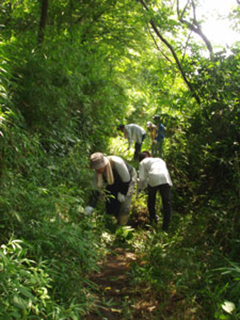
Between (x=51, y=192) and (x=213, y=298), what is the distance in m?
2.15

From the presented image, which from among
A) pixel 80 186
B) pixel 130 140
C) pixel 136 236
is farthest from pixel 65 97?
pixel 130 140

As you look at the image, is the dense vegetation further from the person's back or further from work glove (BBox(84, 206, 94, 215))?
the person's back

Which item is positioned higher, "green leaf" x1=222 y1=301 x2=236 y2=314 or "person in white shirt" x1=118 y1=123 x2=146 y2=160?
"person in white shirt" x1=118 y1=123 x2=146 y2=160

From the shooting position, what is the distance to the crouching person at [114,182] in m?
5.00

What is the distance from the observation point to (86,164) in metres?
6.19

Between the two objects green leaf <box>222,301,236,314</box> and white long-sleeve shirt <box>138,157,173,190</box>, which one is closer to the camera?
green leaf <box>222,301,236,314</box>

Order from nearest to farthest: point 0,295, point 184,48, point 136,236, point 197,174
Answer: point 0,295, point 136,236, point 197,174, point 184,48

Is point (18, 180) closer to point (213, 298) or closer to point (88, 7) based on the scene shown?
point (213, 298)

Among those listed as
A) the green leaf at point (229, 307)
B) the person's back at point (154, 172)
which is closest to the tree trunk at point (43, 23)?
the person's back at point (154, 172)

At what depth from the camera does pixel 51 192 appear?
3.94 metres

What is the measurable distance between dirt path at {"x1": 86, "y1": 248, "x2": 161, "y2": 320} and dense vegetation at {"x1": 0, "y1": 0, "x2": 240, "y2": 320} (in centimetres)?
16

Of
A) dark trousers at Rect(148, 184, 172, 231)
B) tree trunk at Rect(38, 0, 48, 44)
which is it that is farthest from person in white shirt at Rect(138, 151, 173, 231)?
tree trunk at Rect(38, 0, 48, 44)

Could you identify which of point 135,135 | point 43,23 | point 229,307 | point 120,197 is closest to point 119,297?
point 229,307

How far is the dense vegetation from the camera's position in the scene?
9.68 ft
